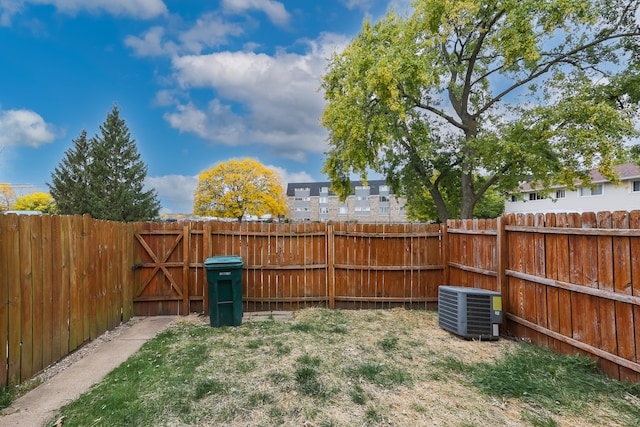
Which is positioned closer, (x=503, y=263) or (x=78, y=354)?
(x=78, y=354)

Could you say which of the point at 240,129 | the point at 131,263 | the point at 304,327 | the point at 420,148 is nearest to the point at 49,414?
the point at 304,327

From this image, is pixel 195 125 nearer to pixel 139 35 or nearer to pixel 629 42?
pixel 139 35

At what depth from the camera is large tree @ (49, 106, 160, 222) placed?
22.3 metres

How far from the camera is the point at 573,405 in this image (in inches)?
104

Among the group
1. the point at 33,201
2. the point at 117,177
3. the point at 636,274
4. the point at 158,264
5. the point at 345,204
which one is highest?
the point at 117,177

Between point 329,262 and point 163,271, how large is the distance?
3.34 metres

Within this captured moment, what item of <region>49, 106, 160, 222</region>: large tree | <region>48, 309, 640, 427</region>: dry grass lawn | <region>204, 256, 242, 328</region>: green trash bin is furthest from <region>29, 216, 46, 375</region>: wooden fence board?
<region>49, 106, 160, 222</region>: large tree

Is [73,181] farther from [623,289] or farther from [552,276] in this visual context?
[623,289]

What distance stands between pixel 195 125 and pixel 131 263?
30.9ft

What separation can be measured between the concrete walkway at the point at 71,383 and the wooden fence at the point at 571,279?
5.22 meters

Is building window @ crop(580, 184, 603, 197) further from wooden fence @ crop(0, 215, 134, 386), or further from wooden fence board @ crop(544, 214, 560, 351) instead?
wooden fence @ crop(0, 215, 134, 386)

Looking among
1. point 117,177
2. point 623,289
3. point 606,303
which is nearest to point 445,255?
point 606,303

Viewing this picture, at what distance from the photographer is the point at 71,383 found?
3.16 m

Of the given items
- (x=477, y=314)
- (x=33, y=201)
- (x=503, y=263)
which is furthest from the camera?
(x=33, y=201)
